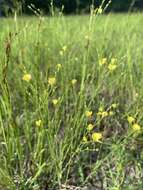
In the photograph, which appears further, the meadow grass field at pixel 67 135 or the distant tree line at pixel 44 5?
the distant tree line at pixel 44 5

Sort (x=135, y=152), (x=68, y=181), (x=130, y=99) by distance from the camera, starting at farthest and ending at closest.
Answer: (x=130, y=99), (x=135, y=152), (x=68, y=181)

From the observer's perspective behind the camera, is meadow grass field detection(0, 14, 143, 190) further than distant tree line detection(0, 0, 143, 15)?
No

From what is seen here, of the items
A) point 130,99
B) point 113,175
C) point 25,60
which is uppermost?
point 25,60

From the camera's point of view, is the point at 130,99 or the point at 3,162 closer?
the point at 3,162

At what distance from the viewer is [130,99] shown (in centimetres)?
175

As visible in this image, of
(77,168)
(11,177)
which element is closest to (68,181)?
(77,168)

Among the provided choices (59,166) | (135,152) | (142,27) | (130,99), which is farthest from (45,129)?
(142,27)

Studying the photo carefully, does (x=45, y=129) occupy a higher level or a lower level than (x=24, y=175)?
higher

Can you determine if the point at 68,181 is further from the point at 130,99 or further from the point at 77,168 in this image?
the point at 130,99

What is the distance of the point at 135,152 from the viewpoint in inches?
58.6

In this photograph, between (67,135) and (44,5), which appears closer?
(67,135)

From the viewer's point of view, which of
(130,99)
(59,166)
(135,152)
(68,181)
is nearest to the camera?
(59,166)

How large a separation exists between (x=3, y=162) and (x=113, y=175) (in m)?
0.32

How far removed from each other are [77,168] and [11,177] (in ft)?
0.76
